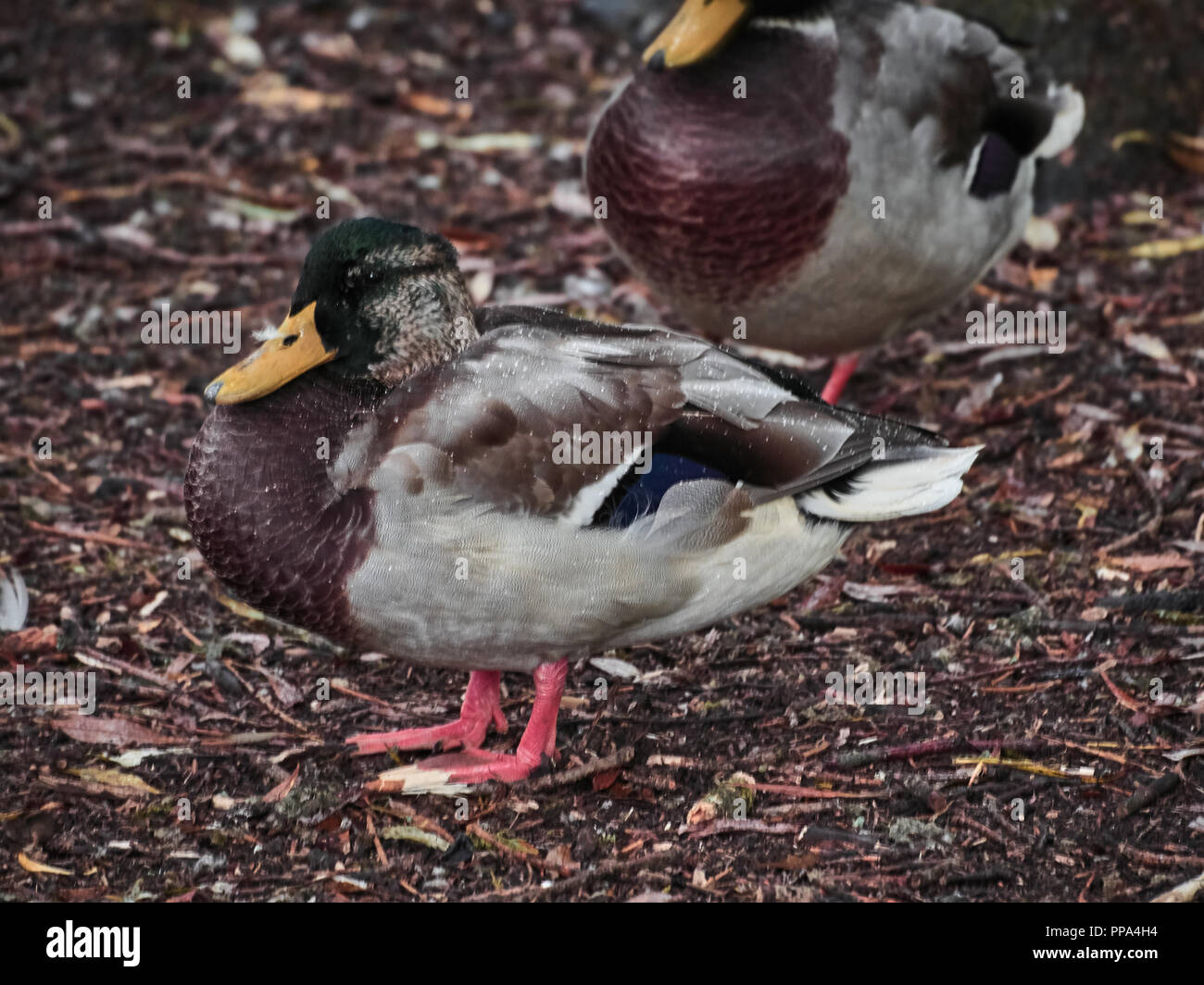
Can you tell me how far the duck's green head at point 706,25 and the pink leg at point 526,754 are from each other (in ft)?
6.76

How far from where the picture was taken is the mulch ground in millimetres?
3432

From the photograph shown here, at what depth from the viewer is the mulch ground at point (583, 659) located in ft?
11.3

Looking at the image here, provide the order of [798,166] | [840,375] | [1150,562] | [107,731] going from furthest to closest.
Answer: [840,375] → [798,166] → [1150,562] → [107,731]

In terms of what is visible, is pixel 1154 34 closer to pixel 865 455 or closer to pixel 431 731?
pixel 865 455

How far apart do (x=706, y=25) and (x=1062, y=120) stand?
1.60m

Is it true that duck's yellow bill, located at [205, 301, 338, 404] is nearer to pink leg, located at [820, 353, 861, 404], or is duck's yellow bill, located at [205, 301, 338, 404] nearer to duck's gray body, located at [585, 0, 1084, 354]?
duck's gray body, located at [585, 0, 1084, 354]

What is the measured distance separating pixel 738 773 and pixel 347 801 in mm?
916

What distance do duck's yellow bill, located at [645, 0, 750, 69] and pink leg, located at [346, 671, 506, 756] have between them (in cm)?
204

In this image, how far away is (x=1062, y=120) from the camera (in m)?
5.73

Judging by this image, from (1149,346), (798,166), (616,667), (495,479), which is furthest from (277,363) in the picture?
(1149,346)

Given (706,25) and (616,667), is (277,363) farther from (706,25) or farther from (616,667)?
(706,25)

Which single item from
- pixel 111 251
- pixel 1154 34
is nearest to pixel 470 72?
pixel 111 251

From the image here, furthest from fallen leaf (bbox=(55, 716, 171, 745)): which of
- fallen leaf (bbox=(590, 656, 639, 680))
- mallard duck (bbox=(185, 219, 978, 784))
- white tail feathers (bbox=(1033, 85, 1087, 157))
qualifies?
white tail feathers (bbox=(1033, 85, 1087, 157))

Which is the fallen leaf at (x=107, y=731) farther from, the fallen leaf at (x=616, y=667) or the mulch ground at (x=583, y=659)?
the fallen leaf at (x=616, y=667)
